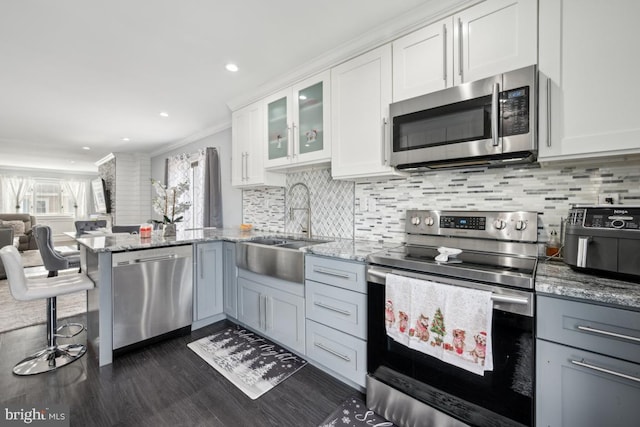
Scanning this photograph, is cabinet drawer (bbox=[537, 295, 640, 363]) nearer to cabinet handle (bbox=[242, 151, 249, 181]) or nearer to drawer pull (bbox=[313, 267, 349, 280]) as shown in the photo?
drawer pull (bbox=[313, 267, 349, 280])

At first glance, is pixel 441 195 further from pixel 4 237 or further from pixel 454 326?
pixel 4 237

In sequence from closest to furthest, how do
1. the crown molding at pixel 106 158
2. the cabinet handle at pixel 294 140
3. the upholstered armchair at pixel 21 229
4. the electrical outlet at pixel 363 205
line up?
the electrical outlet at pixel 363 205 → the cabinet handle at pixel 294 140 → the crown molding at pixel 106 158 → the upholstered armchair at pixel 21 229

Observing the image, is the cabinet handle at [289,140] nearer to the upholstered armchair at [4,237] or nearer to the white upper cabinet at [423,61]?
the white upper cabinet at [423,61]

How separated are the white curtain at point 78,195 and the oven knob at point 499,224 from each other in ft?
39.6

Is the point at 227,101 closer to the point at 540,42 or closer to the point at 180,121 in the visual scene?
the point at 180,121

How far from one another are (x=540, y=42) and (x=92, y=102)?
4.37 meters

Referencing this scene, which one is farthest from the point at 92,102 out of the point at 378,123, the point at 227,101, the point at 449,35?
the point at 449,35

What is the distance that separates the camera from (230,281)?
2.70 m

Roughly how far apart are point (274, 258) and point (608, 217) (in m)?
1.90

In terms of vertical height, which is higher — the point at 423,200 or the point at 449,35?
the point at 449,35

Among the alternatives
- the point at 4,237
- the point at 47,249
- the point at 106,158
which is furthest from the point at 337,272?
the point at 106,158

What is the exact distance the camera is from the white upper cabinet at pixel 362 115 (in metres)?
1.91

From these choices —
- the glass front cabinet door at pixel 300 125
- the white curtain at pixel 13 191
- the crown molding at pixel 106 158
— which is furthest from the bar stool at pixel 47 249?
the white curtain at pixel 13 191

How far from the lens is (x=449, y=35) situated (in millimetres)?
1617
